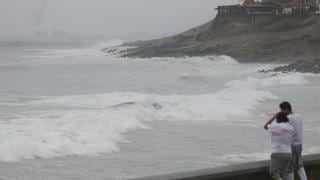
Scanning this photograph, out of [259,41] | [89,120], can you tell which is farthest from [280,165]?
[259,41]

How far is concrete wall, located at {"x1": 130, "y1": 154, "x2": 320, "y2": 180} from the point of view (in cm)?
610

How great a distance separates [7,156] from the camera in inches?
491

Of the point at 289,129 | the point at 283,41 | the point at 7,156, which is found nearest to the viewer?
the point at 289,129

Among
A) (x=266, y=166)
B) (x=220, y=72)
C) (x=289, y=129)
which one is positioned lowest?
(x=220, y=72)

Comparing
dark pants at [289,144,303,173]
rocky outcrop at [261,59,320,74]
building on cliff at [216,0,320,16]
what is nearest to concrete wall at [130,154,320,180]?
dark pants at [289,144,303,173]

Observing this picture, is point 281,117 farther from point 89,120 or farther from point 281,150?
point 89,120

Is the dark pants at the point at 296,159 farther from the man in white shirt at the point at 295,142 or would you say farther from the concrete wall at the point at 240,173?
the concrete wall at the point at 240,173

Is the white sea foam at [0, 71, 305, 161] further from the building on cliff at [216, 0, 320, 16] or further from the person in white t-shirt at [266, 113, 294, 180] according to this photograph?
the building on cliff at [216, 0, 320, 16]

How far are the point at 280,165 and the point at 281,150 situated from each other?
7.4 inches

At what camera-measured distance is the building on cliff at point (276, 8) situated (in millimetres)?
75750

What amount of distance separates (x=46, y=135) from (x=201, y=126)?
4.97 m

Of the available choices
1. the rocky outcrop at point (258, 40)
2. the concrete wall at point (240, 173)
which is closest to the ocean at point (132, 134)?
the concrete wall at point (240, 173)

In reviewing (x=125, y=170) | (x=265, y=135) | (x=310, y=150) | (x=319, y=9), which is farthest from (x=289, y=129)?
(x=319, y=9)

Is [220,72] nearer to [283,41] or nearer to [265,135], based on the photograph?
[283,41]
